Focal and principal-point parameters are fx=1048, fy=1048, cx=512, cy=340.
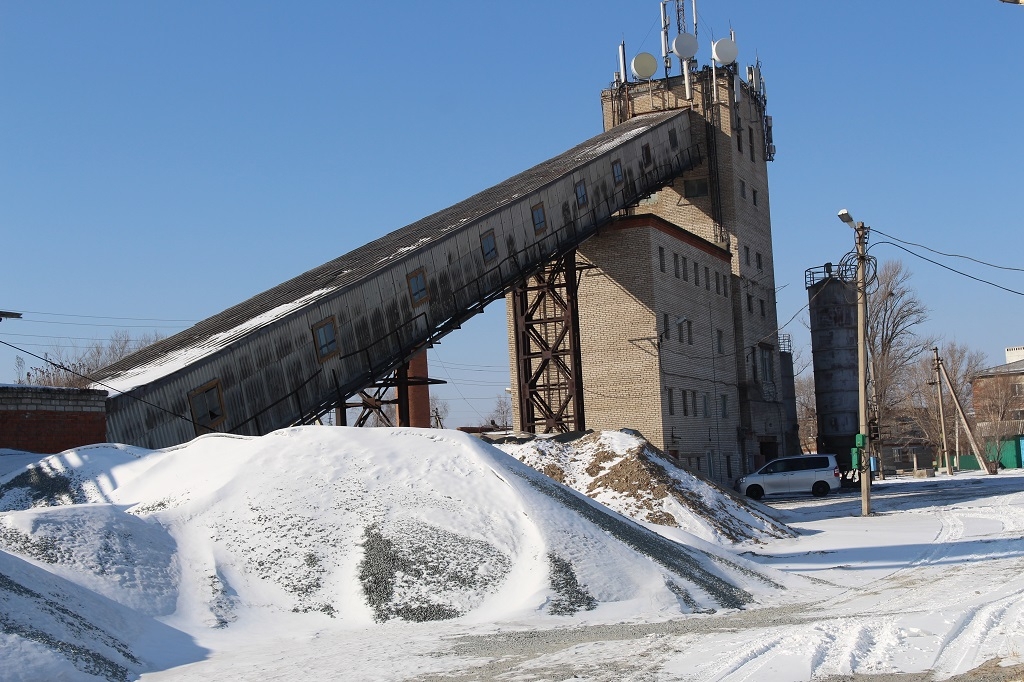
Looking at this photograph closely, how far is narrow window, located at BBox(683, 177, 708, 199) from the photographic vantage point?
4597 centimetres

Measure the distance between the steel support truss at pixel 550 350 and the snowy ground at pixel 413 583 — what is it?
657 inches

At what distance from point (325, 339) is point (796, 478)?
22163 mm

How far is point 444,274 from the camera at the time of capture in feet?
91.1

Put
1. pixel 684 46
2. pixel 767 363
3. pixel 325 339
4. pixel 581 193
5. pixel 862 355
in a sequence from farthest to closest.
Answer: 1. pixel 767 363
2. pixel 684 46
3. pixel 581 193
4. pixel 862 355
5. pixel 325 339

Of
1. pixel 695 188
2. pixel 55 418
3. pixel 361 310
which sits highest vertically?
pixel 695 188

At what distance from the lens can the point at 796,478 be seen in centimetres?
3938

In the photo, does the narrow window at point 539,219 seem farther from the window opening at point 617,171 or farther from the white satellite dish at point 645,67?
the white satellite dish at point 645,67

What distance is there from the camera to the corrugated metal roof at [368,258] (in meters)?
24.7

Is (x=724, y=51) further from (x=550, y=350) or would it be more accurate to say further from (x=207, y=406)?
(x=207, y=406)

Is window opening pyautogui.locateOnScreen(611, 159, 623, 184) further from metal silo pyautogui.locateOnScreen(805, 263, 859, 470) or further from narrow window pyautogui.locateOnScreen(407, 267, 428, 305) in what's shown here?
metal silo pyautogui.locateOnScreen(805, 263, 859, 470)

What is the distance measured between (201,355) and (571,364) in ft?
53.9

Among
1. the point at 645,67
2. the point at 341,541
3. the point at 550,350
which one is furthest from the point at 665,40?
the point at 341,541

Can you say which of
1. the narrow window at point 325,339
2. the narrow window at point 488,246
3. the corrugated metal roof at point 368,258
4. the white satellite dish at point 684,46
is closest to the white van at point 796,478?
the corrugated metal roof at point 368,258

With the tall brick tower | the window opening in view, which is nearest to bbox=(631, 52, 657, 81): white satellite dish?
the tall brick tower
